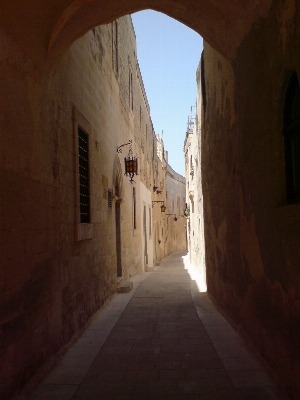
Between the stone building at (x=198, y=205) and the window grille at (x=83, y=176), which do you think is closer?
the window grille at (x=83, y=176)

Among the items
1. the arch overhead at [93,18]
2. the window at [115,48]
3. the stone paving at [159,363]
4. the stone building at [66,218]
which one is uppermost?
the window at [115,48]

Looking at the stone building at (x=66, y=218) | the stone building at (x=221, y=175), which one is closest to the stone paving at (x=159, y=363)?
the stone building at (x=221, y=175)

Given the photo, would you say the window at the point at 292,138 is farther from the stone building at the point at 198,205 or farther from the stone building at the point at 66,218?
the stone building at the point at 198,205

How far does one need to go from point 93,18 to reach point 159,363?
4240 millimetres

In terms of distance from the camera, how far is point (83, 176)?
610 centimetres

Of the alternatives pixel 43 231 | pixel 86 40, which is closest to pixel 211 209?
pixel 86 40

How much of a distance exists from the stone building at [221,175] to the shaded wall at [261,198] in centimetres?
2

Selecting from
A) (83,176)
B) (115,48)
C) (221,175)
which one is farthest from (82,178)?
(115,48)

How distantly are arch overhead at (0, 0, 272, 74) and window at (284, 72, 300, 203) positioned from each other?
88cm

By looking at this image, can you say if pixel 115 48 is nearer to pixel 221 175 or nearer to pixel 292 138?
pixel 221 175

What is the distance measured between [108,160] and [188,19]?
12.5ft

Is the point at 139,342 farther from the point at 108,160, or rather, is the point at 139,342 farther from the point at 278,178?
the point at 108,160

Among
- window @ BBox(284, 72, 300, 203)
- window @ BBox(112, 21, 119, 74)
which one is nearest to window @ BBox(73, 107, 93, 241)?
window @ BBox(284, 72, 300, 203)

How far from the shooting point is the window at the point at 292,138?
10.2 ft
